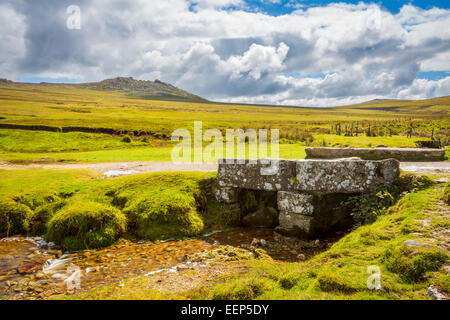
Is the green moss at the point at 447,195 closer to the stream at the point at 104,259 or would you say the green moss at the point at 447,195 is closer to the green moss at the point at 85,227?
the stream at the point at 104,259

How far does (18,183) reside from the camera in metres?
14.9

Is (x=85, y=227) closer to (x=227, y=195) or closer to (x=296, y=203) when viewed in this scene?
(x=227, y=195)

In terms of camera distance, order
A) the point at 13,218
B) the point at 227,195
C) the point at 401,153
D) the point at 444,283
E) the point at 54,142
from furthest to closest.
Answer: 1. the point at 54,142
2. the point at 401,153
3. the point at 227,195
4. the point at 13,218
5. the point at 444,283

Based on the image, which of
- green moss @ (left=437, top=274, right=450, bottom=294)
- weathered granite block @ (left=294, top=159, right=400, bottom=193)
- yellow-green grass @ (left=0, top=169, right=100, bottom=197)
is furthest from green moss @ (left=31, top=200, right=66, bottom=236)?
green moss @ (left=437, top=274, right=450, bottom=294)

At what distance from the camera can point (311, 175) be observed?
1110 cm

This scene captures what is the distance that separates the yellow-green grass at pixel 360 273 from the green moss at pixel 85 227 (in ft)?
12.8

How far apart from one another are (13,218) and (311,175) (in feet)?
42.4

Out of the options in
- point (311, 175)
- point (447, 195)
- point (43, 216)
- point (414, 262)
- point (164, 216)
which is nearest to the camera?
point (414, 262)

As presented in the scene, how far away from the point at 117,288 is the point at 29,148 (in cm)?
3523

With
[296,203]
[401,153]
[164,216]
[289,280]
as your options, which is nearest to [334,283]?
[289,280]

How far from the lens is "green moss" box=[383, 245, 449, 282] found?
559 centimetres

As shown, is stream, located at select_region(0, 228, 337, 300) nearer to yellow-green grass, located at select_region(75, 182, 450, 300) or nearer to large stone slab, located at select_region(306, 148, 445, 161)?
yellow-green grass, located at select_region(75, 182, 450, 300)

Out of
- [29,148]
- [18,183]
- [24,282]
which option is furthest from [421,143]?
[29,148]

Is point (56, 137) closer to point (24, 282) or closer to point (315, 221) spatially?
point (24, 282)
